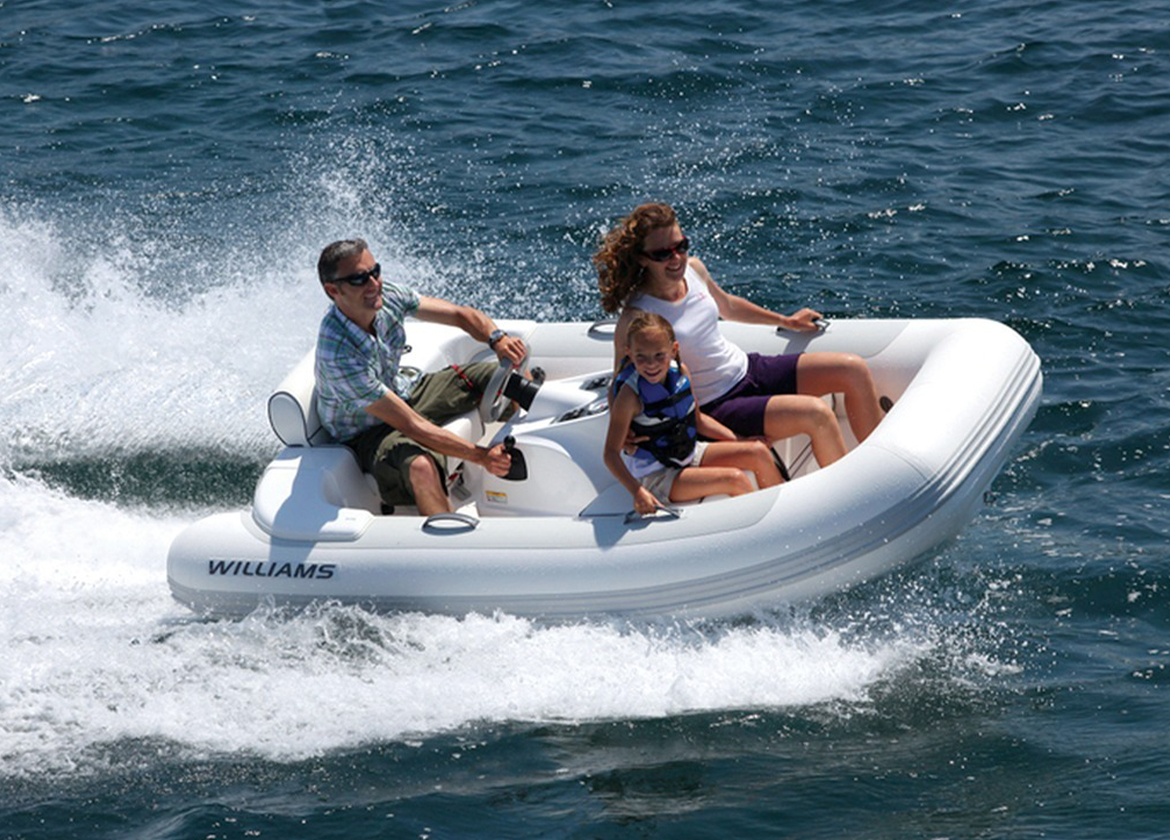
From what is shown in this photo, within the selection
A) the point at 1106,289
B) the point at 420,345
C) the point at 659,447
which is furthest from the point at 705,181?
the point at 659,447

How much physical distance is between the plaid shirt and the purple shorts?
1.12 metres

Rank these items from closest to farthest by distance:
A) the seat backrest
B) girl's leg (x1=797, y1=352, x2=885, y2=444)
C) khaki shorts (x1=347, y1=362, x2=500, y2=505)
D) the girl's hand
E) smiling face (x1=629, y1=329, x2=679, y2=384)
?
smiling face (x1=629, y1=329, x2=679, y2=384) < the girl's hand < khaki shorts (x1=347, y1=362, x2=500, y2=505) < the seat backrest < girl's leg (x1=797, y1=352, x2=885, y2=444)

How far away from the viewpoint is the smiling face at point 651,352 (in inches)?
206

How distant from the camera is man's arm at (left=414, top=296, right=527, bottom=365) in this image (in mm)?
6039

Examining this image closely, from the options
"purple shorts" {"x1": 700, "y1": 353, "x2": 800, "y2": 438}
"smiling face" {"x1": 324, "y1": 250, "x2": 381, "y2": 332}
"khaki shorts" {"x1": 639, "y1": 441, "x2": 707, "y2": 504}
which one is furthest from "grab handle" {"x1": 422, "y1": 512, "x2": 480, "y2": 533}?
"purple shorts" {"x1": 700, "y1": 353, "x2": 800, "y2": 438}

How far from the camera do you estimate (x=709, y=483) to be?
18.0ft

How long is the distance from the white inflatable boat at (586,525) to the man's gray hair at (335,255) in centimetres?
56

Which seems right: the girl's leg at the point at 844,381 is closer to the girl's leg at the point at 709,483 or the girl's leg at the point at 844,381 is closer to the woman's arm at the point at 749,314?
the woman's arm at the point at 749,314

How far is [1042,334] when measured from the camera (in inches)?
310

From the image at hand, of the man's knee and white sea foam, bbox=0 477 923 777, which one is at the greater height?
the man's knee

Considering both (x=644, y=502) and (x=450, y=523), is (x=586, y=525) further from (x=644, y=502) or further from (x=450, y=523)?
(x=450, y=523)

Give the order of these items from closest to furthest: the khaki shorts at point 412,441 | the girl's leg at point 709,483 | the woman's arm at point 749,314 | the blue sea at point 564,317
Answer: the blue sea at point 564,317 < the girl's leg at point 709,483 < the khaki shorts at point 412,441 < the woman's arm at point 749,314

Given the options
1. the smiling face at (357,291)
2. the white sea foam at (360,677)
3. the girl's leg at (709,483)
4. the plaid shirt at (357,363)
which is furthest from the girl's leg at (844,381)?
the smiling face at (357,291)

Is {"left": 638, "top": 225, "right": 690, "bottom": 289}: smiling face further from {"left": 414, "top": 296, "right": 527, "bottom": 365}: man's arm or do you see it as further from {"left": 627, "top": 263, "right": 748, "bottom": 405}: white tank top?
{"left": 414, "top": 296, "right": 527, "bottom": 365}: man's arm
